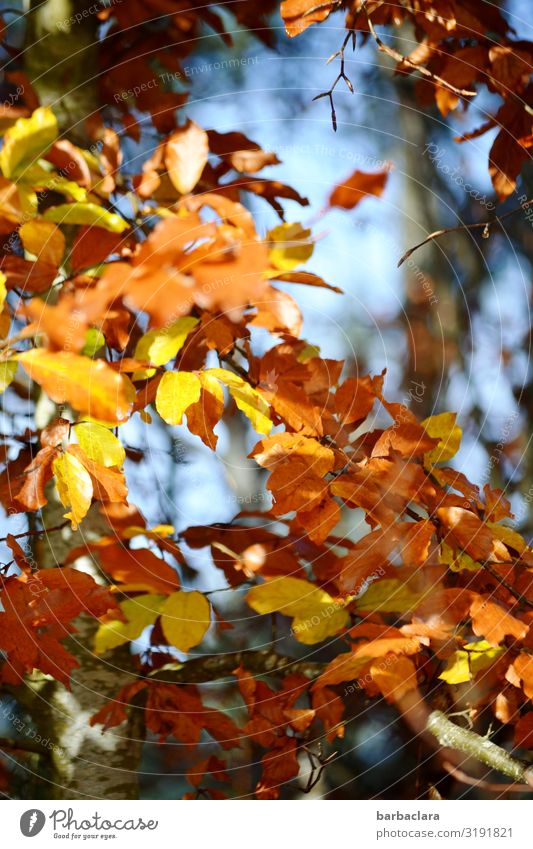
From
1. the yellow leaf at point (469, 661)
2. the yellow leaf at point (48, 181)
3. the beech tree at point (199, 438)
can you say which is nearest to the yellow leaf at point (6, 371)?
the beech tree at point (199, 438)

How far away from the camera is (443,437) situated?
46cm

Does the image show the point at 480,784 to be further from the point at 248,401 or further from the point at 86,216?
the point at 86,216

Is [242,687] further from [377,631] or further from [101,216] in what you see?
[101,216]

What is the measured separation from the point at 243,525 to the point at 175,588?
A: 0.09 metres

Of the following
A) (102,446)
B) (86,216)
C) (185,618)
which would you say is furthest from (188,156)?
(185,618)

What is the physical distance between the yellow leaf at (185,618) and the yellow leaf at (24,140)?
0.28m

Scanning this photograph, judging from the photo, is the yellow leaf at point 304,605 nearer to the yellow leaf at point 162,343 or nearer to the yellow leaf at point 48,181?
the yellow leaf at point 162,343

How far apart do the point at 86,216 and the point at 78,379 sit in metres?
0.16

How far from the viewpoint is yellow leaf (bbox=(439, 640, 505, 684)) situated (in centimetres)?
49

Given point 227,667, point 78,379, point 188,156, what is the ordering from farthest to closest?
point 227,667 → point 188,156 → point 78,379

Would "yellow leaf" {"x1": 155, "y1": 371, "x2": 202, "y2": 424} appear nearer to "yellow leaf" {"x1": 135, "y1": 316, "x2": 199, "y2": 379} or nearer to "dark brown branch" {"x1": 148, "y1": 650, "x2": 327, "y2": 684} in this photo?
"yellow leaf" {"x1": 135, "y1": 316, "x2": 199, "y2": 379}

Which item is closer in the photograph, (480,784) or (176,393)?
(176,393)

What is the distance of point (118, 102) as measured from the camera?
543mm
